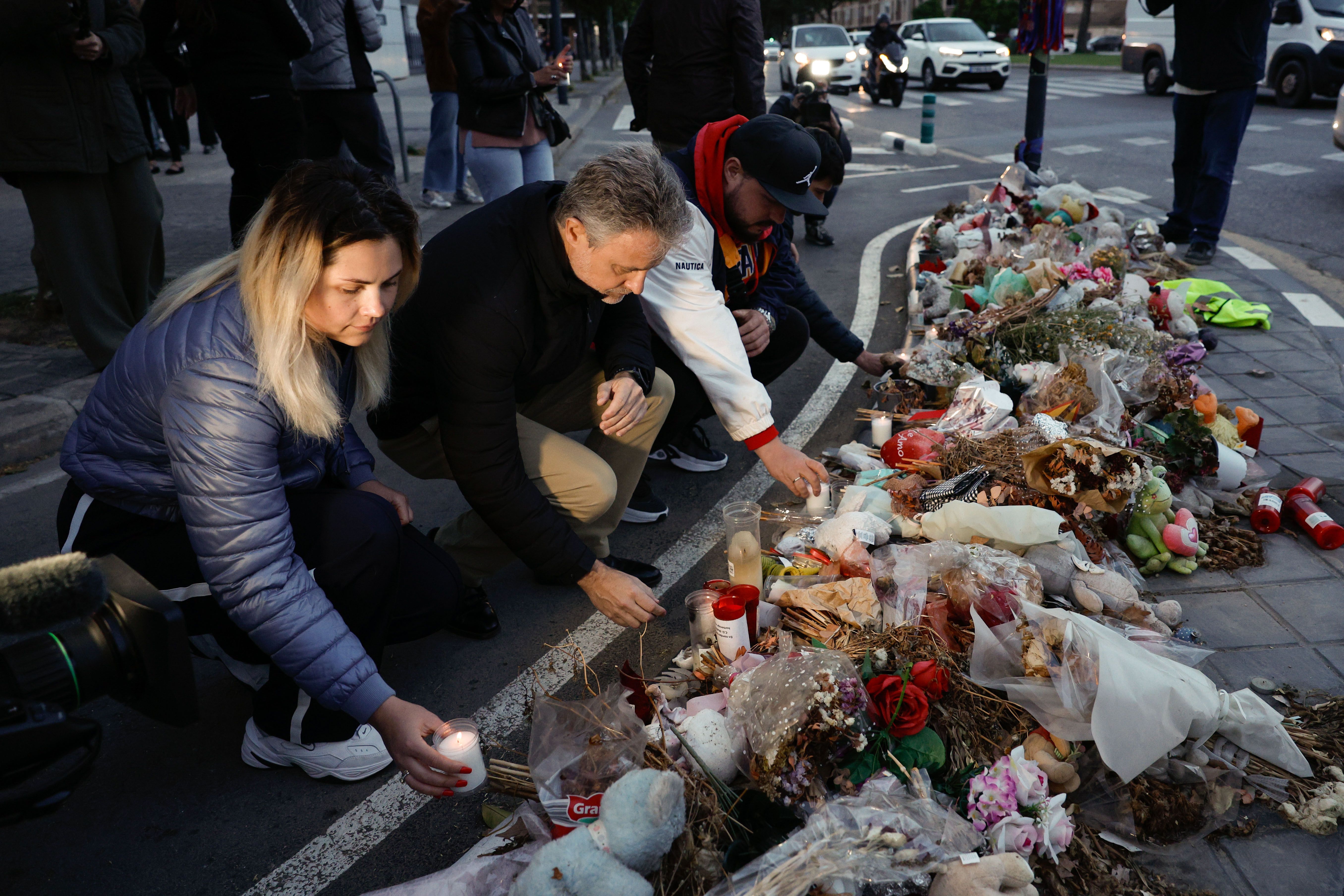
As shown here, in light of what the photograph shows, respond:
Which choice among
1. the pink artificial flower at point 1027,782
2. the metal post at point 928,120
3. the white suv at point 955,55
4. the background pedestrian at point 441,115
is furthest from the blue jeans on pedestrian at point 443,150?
the white suv at point 955,55

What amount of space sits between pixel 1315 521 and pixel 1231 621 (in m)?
0.71

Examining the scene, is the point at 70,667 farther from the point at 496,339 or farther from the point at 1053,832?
the point at 1053,832

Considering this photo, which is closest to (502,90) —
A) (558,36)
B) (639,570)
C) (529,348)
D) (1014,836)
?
(529,348)

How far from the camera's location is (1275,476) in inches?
145

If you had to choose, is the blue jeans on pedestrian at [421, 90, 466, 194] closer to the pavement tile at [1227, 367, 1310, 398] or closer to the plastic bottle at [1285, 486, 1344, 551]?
the pavement tile at [1227, 367, 1310, 398]

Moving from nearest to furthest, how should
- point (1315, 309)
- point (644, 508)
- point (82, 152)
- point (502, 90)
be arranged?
point (644, 508) < point (82, 152) < point (1315, 309) < point (502, 90)

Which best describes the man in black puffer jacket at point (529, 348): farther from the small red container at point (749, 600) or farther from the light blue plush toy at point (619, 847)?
the light blue plush toy at point (619, 847)

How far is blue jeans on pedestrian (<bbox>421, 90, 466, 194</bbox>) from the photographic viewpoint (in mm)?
7945

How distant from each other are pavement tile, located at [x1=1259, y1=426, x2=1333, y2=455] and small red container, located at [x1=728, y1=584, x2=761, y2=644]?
261 centimetres

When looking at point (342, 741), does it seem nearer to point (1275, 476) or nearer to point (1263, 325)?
point (1275, 476)

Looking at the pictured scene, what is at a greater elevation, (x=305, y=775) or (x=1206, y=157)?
(x=1206, y=157)

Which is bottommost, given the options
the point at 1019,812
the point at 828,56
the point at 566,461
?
the point at 1019,812

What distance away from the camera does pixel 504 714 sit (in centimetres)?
265

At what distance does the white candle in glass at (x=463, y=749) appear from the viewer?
6.53ft
